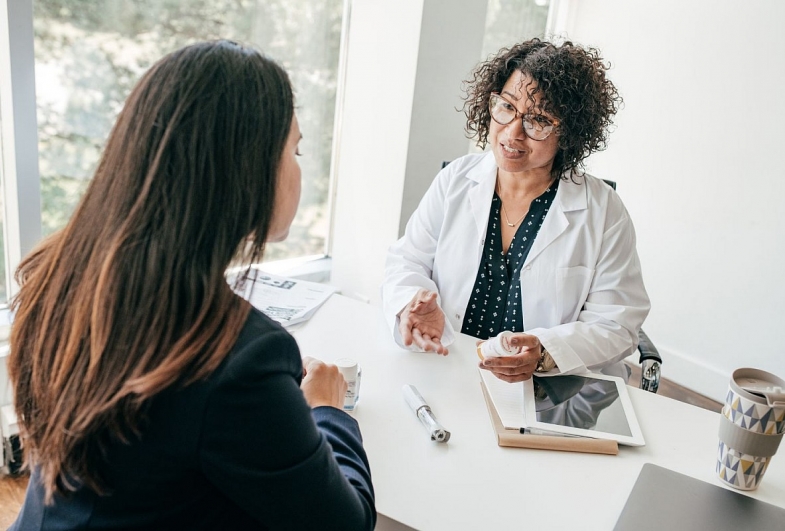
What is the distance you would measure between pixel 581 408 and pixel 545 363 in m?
0.16

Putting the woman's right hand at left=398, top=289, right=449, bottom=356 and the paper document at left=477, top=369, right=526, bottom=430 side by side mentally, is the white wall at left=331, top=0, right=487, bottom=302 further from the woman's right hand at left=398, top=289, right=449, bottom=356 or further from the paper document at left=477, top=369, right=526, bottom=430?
the paper document at left=477, top=369, right=526, bottom=430

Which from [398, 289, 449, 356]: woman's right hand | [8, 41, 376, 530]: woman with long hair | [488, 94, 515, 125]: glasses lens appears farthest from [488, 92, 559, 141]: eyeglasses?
[8, 41, 376, 530]: woman with long hair

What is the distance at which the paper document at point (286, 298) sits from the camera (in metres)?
1.54

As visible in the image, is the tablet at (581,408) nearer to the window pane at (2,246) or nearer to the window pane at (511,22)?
the window pane at (2,246)

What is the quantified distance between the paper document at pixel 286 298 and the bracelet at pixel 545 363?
545 mm

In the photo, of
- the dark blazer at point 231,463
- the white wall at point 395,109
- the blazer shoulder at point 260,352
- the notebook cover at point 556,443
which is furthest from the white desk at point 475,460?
the white wall at point 395,109

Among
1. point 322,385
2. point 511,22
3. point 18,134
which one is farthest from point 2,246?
point 511,22

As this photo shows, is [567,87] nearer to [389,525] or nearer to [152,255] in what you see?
[389,525]

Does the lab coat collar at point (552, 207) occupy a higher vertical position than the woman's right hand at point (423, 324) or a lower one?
higher

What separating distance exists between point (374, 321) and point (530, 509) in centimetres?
72

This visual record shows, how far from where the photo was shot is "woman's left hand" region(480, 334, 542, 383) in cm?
135

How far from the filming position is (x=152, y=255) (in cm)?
68

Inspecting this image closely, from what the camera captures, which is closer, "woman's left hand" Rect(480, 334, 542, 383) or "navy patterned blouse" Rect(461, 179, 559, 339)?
"woman's left hand" Rect(480, 334, 542, 383)

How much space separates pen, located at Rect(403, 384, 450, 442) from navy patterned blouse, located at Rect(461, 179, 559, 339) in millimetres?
571
